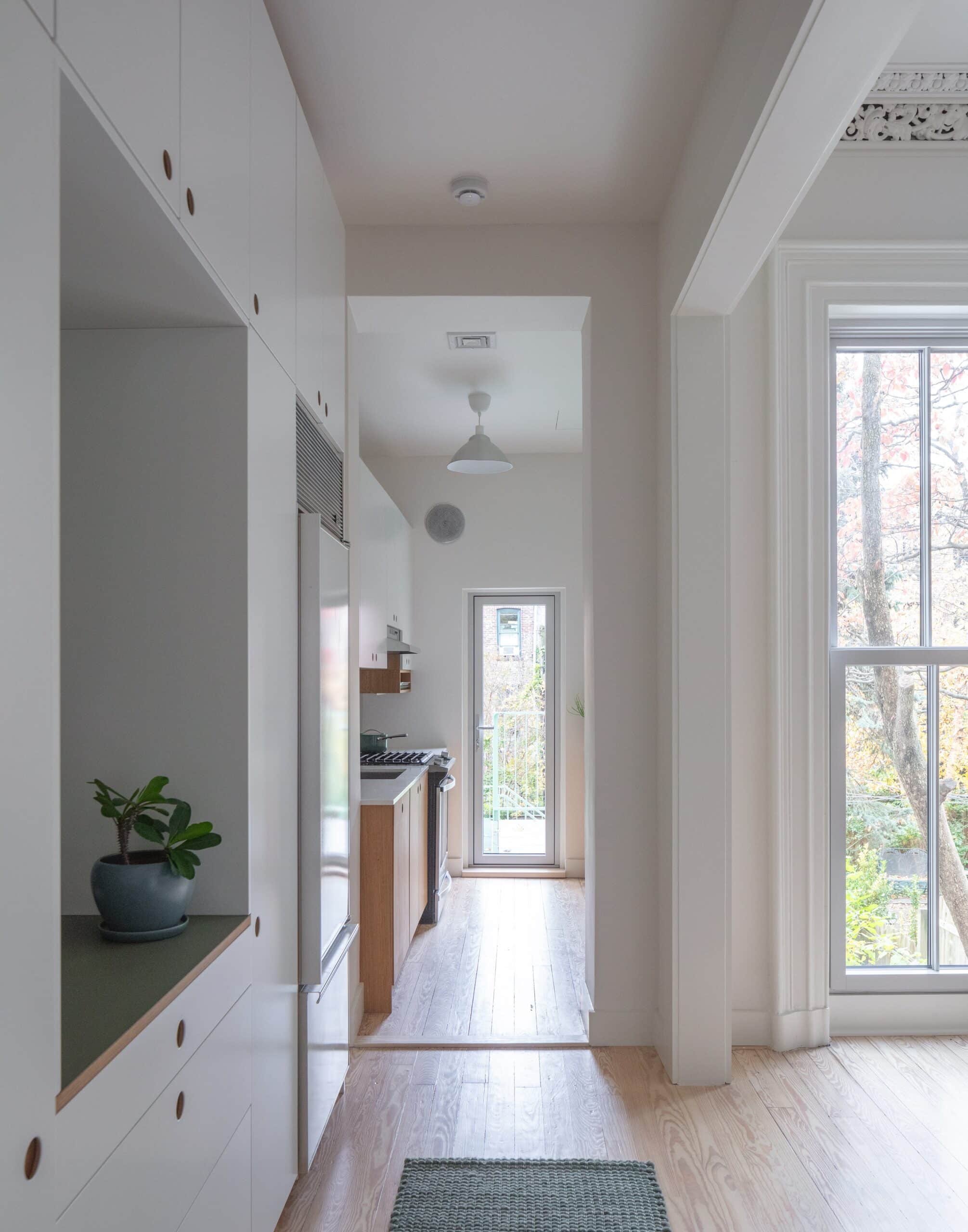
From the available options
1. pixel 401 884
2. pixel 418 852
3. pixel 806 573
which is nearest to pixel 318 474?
pixel 806 573

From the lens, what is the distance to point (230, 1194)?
1733mm

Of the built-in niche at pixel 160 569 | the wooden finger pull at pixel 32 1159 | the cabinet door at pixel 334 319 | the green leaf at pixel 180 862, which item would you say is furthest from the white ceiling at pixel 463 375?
the wooden finger pull at pixel 32 1159

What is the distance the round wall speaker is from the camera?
647cm

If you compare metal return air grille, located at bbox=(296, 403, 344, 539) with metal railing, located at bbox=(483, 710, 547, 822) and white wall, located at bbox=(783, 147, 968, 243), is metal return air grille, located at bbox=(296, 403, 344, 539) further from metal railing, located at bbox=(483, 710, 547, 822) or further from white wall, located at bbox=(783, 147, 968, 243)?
metal railing, located at bbox=(483, 710, 547, 822)

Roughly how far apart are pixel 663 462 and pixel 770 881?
1.46m

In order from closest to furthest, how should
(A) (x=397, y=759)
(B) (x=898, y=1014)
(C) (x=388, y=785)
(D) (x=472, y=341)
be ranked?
(B) (x=898, y=1014)
(D) (x=472, y=341)
(C) (x=388, y=785)
(A) (x=397, y=759)

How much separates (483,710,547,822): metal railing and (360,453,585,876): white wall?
8.7 inches

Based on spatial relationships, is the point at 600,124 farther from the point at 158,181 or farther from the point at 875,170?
the point at 158,181

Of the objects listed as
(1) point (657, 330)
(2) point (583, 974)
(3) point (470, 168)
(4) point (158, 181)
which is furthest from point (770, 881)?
(4) point (158, 181)

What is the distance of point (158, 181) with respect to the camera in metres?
1.39

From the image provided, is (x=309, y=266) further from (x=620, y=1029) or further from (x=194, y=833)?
(x=620, y=1029)

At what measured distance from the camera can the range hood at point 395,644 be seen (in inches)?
204

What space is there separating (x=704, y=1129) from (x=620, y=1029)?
62 cm

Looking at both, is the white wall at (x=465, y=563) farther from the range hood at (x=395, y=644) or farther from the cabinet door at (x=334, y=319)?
the cabinet door at (x=334, y=319)
